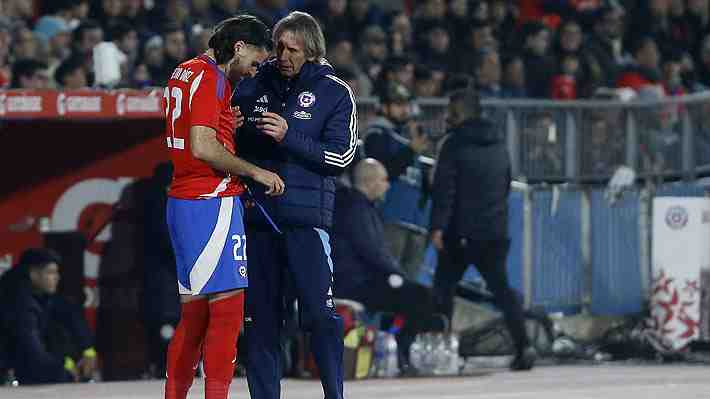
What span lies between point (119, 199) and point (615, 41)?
7.60 m

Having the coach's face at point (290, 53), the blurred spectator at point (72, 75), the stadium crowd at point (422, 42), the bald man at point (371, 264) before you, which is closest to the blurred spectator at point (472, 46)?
the stadium crowd at point (422, 42)

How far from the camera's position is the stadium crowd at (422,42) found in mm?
13445

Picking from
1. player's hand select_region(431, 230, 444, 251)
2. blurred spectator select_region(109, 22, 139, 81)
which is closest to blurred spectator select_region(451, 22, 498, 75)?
blurred spectator select_region(109, 22, 139, 81)

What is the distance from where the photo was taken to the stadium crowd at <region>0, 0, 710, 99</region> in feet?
44.1

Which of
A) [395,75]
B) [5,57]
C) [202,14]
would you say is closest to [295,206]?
[395,75]

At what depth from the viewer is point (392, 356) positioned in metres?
11.9

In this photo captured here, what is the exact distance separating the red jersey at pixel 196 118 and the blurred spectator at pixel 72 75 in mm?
4909

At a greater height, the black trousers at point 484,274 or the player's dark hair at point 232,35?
the player's dark hair at point 232,35

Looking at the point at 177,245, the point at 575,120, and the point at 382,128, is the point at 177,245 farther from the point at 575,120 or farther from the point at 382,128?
the point at 575,120

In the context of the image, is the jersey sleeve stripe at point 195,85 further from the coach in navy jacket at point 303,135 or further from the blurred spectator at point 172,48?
the blurred spectator at point 172,48

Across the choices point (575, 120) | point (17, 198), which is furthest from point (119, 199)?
point (575, 120)

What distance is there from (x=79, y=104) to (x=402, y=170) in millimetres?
2802

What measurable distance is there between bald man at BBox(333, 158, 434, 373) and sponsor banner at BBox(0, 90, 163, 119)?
162 cm

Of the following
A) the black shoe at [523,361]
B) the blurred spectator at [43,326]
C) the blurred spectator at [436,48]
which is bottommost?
the black shoe at [523,361]
